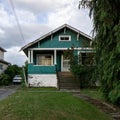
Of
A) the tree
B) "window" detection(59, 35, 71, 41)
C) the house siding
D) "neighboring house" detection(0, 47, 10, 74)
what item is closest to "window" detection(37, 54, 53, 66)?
the house siding

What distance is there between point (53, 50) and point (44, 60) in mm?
2321

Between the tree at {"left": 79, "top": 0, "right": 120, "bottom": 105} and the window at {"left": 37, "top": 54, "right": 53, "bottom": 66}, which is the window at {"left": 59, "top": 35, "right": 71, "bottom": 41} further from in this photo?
the tree at {"left": 79, "top": 0, "right": 120, "bottom": 105}

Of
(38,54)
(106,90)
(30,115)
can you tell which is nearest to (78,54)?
(38,54)

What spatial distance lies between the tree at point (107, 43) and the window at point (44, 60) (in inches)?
843

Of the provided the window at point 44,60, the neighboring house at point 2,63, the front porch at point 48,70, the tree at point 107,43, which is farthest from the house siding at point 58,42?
the neighboring house at point 2,63

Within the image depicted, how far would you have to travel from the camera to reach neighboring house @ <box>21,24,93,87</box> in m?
35.4

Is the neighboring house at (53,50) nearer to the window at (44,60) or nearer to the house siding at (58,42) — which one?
the house siding at (58,42)

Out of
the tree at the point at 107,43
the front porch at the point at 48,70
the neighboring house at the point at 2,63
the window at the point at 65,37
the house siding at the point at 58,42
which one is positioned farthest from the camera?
the neighboring house at the point at 2,63

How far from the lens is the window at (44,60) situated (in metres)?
38.8

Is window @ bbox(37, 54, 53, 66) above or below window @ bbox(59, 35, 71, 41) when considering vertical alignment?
below

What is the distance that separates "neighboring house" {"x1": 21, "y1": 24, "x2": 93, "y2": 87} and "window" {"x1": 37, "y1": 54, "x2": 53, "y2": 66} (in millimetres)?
474

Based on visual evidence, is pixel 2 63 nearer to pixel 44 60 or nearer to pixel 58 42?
pixel 44 60

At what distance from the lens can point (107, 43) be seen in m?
16.1

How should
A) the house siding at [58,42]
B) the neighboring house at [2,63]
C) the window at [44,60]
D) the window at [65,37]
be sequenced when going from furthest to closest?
the neighboring house at [2,63], the window at [44,60], the window at [65,37], the house siding at [58,42]
